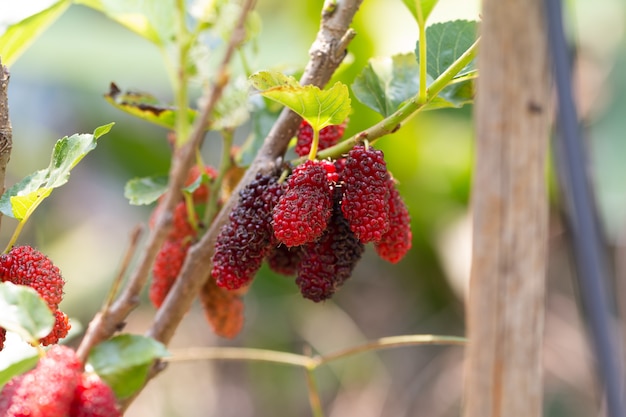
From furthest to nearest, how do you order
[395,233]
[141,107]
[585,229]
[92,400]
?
1. [141,107]
2. [395,233]
3. [92,400]
4. [585,229]

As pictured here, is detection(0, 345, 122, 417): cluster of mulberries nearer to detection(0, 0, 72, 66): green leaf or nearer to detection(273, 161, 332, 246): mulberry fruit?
detection(273, 161, 332, 246): mulberry fruit

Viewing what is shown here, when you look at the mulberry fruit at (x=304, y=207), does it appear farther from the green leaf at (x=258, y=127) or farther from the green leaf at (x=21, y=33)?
the green leaf at (x=21, y=33)

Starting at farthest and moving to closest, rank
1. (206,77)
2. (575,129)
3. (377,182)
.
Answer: (206,77) → (377,182) → (575,129)

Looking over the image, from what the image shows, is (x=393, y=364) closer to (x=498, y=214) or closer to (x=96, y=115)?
(x=96, y=115)

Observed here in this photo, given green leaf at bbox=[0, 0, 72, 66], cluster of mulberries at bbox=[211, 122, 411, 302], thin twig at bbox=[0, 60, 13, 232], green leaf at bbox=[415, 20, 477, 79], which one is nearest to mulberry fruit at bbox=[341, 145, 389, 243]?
cluster of mulberries at bbox=[211, 122, 411, 302]

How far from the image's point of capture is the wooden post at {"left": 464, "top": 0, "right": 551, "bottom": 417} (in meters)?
0.31

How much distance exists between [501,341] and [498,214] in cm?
6

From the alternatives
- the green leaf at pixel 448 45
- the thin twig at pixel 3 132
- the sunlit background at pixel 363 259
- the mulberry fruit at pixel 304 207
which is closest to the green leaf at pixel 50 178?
the thin twig at pixel 3 132

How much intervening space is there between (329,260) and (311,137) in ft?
0.36

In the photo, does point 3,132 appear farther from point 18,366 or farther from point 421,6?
point 421,6

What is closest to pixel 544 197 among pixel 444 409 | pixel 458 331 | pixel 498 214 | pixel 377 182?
pixel 498 214

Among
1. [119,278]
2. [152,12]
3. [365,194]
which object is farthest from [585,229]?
[152,12]

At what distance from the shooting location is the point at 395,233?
0.52 meters

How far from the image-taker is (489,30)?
316 mm
